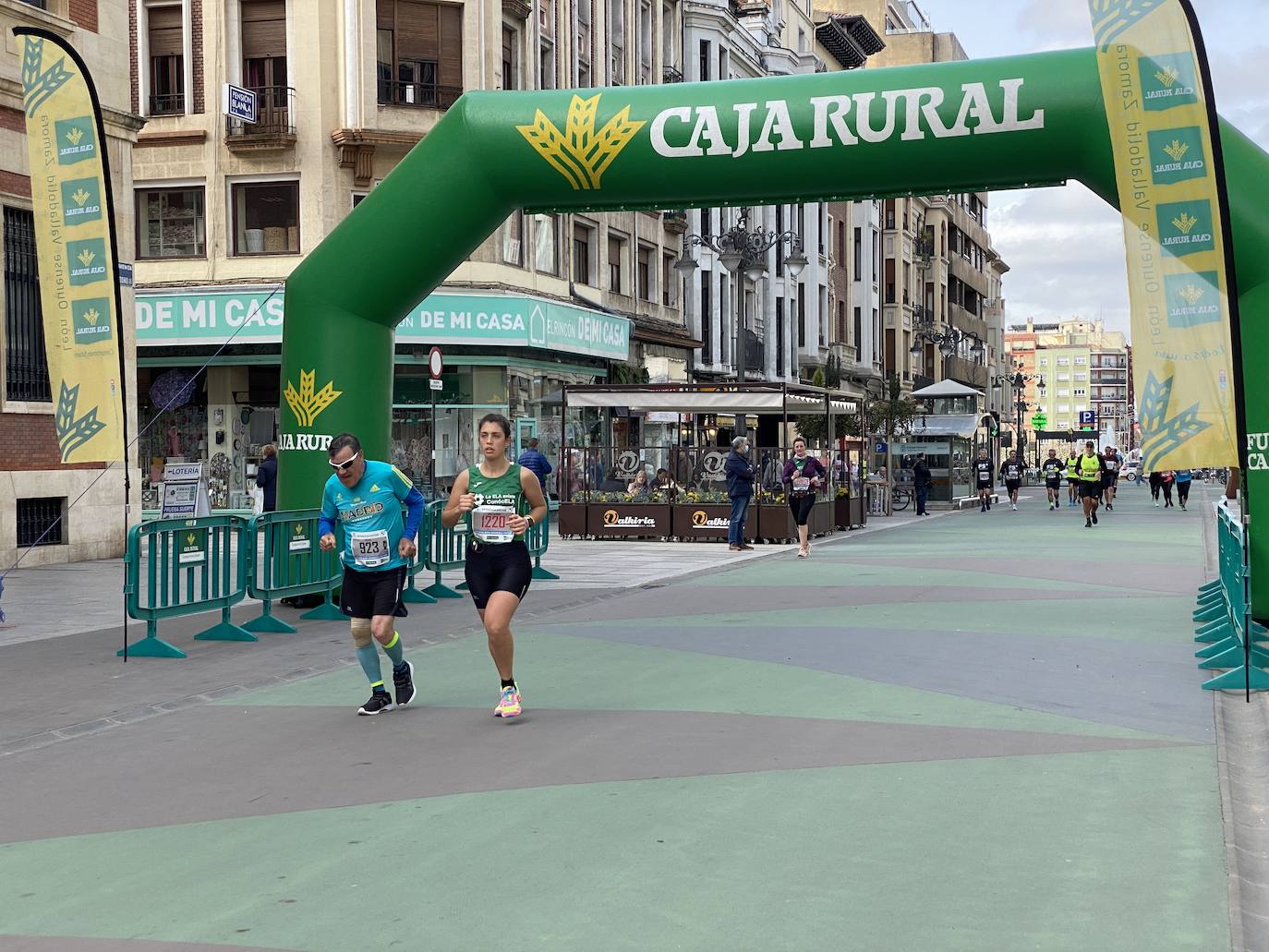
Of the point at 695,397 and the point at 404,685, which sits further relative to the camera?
the point at 695,397

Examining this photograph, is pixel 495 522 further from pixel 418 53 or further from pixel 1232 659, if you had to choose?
pixel 418 53

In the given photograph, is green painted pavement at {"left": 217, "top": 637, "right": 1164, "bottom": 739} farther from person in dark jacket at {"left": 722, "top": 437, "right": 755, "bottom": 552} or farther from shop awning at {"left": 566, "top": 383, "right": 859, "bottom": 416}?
shop awning at {"left": 566, "top": 383, "right": 859, "bottom": 416}

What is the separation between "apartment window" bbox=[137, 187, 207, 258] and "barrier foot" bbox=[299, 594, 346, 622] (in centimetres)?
2011

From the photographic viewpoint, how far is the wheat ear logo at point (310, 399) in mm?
14484

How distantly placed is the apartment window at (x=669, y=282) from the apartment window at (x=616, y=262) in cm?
309

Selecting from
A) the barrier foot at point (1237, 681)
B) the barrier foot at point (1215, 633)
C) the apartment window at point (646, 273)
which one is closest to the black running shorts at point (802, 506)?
Result: the barrier foot at point (1215, 633)

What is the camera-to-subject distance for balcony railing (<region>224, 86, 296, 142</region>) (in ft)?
104

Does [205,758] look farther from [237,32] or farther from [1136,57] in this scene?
[237,32]

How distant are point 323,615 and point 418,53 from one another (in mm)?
20927

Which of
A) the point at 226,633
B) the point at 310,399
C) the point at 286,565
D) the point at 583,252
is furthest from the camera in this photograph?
the point at 583,252

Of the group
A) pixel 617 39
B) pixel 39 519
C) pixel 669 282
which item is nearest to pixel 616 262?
pixel 669 282

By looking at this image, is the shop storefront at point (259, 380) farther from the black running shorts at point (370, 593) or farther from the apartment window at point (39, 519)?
the black running shorts at point (370, 593)

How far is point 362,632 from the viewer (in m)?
9.00

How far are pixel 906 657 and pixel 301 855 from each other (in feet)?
20.2
